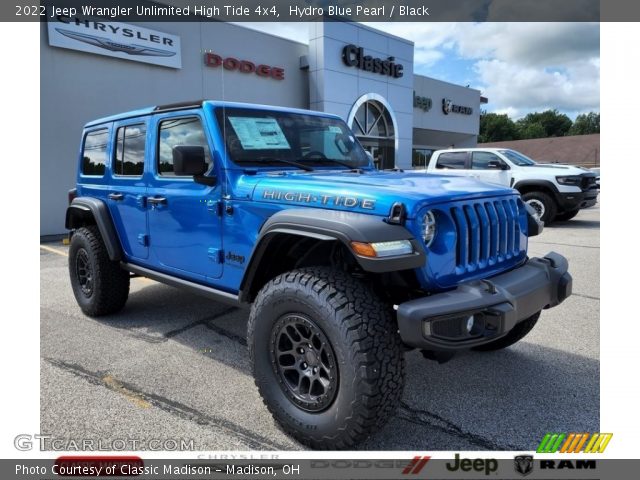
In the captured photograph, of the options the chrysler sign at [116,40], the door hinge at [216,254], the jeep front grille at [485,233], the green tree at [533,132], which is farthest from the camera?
the green tree at [533,132]

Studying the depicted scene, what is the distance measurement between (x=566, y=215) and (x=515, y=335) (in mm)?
8876

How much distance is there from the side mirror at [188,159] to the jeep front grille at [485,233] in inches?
64.5

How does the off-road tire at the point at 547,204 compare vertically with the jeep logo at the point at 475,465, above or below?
above

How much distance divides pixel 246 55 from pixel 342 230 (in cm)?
1308

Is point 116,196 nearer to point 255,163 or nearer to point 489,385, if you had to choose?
point 255,163

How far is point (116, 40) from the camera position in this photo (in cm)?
1102

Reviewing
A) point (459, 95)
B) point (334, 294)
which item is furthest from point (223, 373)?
point (459, 95)

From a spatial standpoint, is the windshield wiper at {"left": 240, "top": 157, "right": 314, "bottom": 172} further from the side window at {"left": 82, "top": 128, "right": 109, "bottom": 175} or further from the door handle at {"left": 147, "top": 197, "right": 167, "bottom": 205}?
the side window at {"left": 82, "top": 128, "right": 109, "bottom": 175}

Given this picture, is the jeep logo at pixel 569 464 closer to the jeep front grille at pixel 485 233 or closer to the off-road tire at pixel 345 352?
the off-road tire at pixel 345 352

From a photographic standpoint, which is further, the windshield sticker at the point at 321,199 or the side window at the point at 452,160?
the side window at the point at 452,160

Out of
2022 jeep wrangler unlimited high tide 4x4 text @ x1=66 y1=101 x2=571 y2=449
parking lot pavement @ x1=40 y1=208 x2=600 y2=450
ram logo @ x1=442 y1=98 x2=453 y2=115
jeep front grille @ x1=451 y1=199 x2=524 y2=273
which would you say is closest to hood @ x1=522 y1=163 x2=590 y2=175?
parking lot pavement @ x1=40 y1=208 x2=600 y2=450

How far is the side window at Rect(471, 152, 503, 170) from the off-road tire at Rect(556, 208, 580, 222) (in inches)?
78.4

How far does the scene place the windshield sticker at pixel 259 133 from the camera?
3418mm

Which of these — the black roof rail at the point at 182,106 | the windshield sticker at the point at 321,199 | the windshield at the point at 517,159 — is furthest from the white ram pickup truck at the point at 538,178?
the windshield sticker at the point at 321,199
